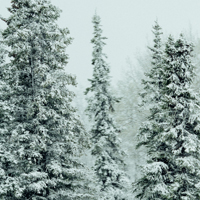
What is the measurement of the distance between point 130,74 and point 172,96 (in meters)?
39.1

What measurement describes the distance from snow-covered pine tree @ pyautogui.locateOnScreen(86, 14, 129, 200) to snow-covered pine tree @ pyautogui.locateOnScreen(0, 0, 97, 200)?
489 centimetres

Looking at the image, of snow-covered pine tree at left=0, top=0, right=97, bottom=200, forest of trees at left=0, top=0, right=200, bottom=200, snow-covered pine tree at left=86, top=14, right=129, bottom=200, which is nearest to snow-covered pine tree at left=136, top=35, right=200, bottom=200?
forest of trees at left=0, top=0, right=200, bottom=200

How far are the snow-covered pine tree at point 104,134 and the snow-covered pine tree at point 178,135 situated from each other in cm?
477

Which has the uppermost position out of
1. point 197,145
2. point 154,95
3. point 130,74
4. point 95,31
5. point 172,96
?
point 130,74

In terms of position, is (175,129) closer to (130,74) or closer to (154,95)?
(154,95)

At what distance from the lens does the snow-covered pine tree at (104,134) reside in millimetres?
19078

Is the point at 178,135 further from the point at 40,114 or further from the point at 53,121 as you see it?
the point at 40,114

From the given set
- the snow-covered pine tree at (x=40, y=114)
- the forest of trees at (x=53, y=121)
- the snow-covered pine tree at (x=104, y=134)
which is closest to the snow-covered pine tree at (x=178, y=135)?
the forest of trees at (x=53, y=121)

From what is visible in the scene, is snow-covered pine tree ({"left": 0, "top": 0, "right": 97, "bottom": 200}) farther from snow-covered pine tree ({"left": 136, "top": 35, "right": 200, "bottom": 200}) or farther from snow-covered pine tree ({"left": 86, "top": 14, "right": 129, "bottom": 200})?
snow-covered pine tree ({"left": 86, "top": 14, "right": 129, "bottom": 200})

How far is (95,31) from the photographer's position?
2100cm

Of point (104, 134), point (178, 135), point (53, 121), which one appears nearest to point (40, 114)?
point (53, 121)

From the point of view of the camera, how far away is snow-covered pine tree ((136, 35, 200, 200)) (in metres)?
12.6

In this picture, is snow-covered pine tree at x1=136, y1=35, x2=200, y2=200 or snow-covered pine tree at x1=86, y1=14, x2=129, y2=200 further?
snow-covered pine tree at x1=86, y1=14, x2=129, y2=200

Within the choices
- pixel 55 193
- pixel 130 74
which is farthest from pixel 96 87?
pixel 130 74
